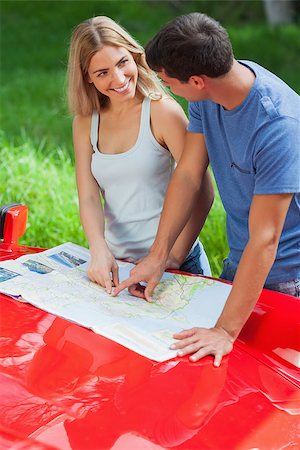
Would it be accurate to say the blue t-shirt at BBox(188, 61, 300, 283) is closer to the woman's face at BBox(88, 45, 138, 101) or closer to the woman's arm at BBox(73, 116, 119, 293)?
the woman's face at BBox(88, 45, 138, 101)

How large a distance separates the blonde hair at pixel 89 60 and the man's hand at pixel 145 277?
1.63ft

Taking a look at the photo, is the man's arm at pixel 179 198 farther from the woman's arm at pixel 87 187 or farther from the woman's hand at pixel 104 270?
the woman's arm at pixel 87 187

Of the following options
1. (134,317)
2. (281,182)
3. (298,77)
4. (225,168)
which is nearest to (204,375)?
(134,317)

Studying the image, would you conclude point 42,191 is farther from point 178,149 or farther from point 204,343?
point 204,343

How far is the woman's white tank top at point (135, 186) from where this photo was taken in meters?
2.22

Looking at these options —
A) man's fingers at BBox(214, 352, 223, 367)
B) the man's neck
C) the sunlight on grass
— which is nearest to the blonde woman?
the man's neck

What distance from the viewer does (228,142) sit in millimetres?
1828

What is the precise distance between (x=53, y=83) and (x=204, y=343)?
5217mm

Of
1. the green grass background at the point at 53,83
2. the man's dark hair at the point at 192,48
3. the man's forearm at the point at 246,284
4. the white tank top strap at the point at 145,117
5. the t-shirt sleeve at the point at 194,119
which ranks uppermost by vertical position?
the man's dark hair at the point at 192,48

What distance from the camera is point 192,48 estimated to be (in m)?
1.57

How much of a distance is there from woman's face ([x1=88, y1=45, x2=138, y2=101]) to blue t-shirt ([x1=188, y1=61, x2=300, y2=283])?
0.26m

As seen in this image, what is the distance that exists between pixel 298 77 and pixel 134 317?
5.21 m

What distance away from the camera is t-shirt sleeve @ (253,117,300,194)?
1620 millimetres

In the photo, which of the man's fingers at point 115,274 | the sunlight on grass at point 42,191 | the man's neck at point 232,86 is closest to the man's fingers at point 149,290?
the man's fingers at point 115,274
